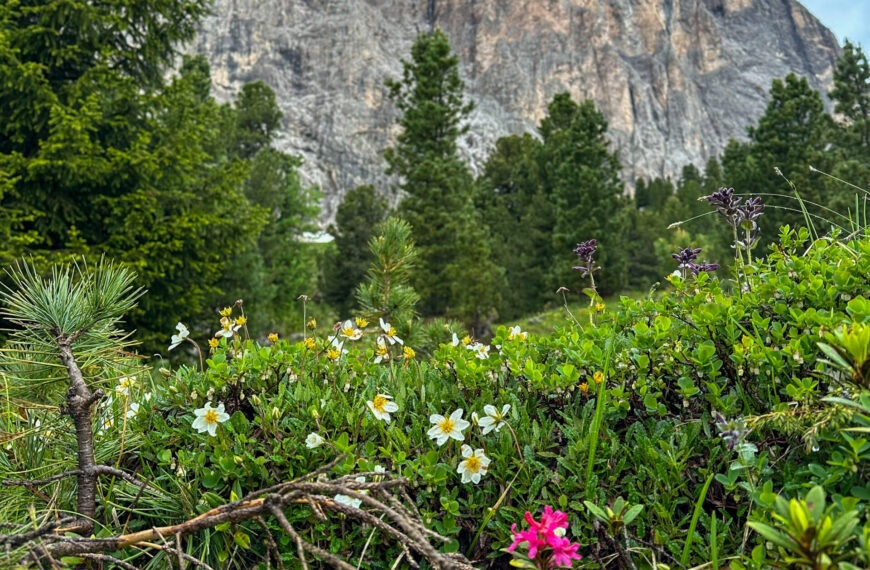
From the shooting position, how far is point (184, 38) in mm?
9102

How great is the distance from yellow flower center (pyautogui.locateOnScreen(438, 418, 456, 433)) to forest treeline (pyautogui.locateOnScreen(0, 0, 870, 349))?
4.96 feet

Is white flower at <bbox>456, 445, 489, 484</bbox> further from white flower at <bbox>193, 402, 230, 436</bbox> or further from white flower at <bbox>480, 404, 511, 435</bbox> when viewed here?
white flower at <bbox>193, 402, 230, 436</bbox>

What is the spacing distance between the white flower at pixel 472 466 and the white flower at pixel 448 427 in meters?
0.05

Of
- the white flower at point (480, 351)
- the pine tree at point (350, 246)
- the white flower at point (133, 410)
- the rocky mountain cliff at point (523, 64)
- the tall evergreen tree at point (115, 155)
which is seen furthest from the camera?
the rocky mountain cliff at point (523, 64)

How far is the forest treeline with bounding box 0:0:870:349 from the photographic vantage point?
7473mm

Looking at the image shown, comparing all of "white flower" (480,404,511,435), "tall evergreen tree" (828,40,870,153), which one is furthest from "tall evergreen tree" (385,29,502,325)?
"white flower" (480,404,511,435)

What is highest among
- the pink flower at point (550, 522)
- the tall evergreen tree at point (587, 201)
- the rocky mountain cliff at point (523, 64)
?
the rocky mountain cliff at point (523, 64)

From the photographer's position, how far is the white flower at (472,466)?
1.31m

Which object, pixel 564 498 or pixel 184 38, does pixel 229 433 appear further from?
pixel 184 38

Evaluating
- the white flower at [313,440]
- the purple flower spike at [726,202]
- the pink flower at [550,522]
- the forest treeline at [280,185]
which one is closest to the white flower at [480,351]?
the white flower at [313,440]

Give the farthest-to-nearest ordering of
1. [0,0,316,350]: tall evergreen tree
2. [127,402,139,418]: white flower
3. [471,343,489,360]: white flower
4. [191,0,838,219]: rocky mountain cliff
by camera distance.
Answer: [191,0,838,219]: rocky mountain cliff < [0,0,316,350]: tall evergreen tree < [471,343,489,360]: white flower < [127,402,139,418]: white flower

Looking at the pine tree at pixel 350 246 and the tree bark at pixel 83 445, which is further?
the pine tree at pixel 350 246

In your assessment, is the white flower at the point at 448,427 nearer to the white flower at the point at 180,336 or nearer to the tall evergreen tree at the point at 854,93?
the white flower at the point at 180,336

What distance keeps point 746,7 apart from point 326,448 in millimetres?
122303
